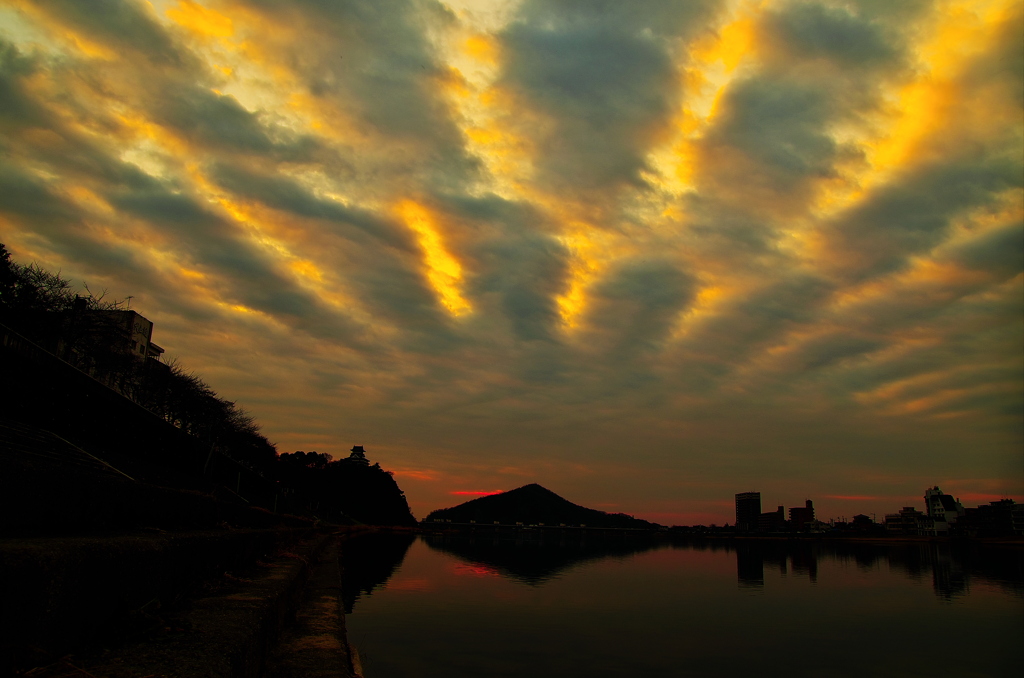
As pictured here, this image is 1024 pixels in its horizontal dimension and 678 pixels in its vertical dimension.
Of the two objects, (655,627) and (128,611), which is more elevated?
(128,611)

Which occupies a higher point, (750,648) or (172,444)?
(172,444)

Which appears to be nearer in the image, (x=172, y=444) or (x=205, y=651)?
(x=205, y=651)

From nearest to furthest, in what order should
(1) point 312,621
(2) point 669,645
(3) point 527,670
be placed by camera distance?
(1) point 312,621 → (3) point 527,670 → (2) point 669,645

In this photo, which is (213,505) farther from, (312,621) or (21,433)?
(312,621)

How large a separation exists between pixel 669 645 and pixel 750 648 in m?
4.06

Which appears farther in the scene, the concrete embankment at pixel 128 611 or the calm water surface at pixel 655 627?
the calm water surface at pixel 655 627

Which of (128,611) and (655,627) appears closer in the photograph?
(128,611)

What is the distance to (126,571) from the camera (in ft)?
15.1

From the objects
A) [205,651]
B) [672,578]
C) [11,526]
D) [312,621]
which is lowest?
[672,578]

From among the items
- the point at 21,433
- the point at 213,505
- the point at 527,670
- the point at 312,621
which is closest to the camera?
the point at 21,433

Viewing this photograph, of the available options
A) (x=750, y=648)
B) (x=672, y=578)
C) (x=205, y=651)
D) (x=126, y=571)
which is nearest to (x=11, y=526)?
(x=126, y=571)

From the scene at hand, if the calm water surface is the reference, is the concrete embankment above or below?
above

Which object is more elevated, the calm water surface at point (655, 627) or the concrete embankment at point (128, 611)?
the concrete embankment at point (128, 611)

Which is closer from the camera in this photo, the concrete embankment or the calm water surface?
the concrete embankment
